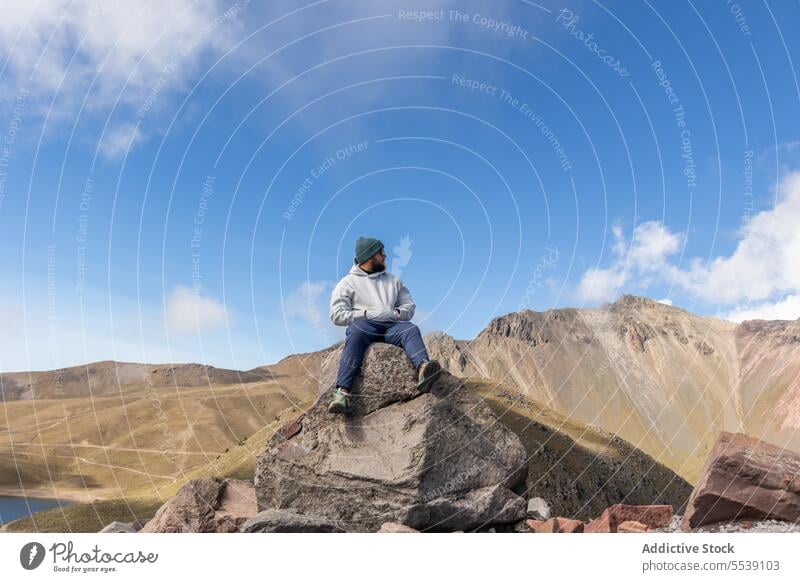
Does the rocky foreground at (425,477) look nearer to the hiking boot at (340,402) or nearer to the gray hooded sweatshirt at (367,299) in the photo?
the hiking boot at (340,402)

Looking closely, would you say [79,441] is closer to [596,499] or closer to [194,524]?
[596,499]

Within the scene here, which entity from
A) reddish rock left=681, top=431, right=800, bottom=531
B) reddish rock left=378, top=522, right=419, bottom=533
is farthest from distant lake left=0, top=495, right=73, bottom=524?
reddish rock left=681, top=431, right=800, bottom=531

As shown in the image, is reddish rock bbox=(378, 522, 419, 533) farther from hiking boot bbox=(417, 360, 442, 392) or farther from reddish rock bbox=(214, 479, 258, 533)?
reddish rock bbox=(214, 479, 258, 533)

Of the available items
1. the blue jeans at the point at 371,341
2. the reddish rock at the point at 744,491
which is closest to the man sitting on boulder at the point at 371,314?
the blue jeans at the point at 371,341

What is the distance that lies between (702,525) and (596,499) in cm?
4751

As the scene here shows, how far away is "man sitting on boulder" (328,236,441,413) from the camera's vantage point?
11.6 meters

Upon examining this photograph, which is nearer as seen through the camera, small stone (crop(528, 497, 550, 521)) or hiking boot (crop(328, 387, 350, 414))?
hiking boot (crop(328, 387, 350, 414))

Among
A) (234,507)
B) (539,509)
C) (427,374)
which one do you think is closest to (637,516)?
(427,374)

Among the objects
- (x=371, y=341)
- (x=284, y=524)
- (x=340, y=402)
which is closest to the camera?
(x=284, y=524)

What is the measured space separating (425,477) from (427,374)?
1938 mm

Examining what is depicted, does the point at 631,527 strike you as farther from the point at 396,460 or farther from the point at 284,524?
the point at 284,524

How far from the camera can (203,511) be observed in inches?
498

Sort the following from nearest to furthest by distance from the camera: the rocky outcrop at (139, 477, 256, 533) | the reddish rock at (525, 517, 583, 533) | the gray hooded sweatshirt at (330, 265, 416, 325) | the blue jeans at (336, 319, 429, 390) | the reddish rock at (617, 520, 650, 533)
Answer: the reddish rock at (617, 520, 650, 533) → the reddish rock at (525, 517, 583, 533) → the blue jeans at (336, 319, 429, 390) → the gray hooded sweatshirt at (330, 265, 416, 325) → the rocky outcrop at (139, 477, 256, 533)
